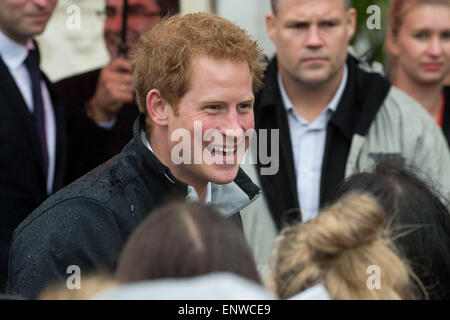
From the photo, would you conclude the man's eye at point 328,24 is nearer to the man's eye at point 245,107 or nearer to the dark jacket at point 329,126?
the dark jacket at point 329,126

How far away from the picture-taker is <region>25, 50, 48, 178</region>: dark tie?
390 centimetres

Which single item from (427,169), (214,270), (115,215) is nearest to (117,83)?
(427,169)

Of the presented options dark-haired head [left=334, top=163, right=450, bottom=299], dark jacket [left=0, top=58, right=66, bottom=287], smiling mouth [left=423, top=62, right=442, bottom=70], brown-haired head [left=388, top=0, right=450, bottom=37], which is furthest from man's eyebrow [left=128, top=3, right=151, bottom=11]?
dark-haired head [left=334, top=163, right=450, bottom=299]

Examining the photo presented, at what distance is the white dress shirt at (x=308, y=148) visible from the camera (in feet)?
12.7

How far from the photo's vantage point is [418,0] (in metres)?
4.54

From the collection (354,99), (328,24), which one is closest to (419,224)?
(354,99)

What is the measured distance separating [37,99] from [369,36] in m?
2.19

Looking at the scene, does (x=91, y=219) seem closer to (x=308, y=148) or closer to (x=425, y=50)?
(x=308, y=148)

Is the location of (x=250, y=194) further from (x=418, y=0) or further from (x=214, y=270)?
(x=418, y=0)

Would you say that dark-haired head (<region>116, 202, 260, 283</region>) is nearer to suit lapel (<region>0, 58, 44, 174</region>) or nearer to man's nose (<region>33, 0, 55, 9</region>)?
suit lapel (<region>0, 58, 44, 174</region>)

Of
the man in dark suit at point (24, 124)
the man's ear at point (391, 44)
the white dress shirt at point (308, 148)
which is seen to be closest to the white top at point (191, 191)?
the white dress shirt at point (308, 148)

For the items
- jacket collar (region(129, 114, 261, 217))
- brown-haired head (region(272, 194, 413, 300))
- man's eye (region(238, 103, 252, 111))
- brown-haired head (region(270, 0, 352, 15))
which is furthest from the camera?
brown-haired head (region(270, 0, 352, 15))

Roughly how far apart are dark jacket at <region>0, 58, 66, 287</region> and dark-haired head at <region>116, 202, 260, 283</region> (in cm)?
215

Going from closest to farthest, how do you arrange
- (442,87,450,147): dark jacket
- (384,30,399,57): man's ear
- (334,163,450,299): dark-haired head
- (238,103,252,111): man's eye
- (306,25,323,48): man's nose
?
(334,163,450,299): dark-haired head < (238,103,252,111): man's eye < (306,25,323,48): man's nose < (442,87,450,147): dark jacket < (384,30,399,57): man's ear
